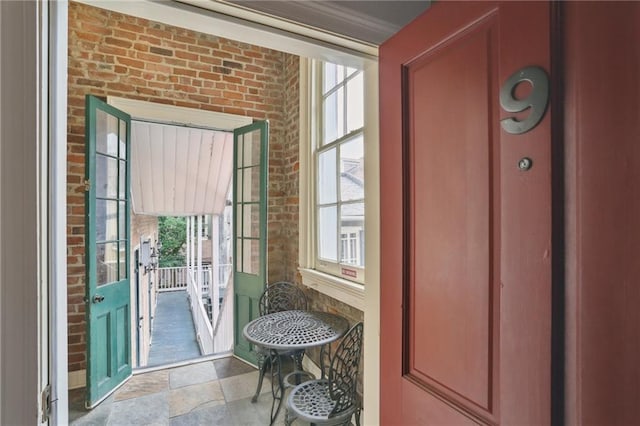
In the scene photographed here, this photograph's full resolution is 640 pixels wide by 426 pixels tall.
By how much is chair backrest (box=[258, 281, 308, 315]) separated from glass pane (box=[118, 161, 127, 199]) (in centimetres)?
155

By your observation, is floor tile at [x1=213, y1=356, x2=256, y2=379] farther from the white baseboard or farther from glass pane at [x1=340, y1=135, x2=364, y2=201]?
glass pane at [x1=340, y1=135, x2=364, y2=201]

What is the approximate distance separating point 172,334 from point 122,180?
355cm

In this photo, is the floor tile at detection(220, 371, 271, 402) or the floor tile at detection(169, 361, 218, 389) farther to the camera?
the floor tile at detection(169, 361, 218, 389)

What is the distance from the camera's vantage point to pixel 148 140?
397cm

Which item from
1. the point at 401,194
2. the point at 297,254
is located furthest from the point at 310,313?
the point at 401,194

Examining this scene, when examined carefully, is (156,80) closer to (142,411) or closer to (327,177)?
(327,177)

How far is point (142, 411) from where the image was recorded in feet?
7.41

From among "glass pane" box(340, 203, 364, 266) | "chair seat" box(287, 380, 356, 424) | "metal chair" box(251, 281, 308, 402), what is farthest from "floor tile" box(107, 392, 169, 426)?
"glass pane" box(340, 203, 364, 266)

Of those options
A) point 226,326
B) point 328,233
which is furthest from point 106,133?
point 226,326

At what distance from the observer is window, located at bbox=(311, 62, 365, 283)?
219 cm

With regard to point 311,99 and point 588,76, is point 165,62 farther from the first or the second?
point 588,76

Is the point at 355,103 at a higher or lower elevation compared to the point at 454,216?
higher

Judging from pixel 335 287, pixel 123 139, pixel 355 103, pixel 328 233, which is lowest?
pixel 335 287

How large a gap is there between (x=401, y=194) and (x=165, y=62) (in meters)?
2.90
